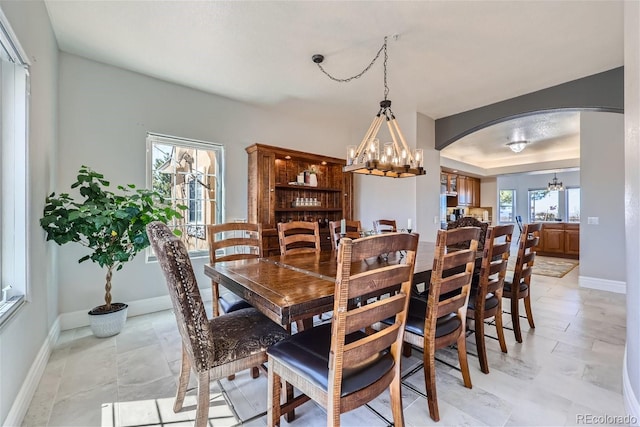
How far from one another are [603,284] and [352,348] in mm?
5121

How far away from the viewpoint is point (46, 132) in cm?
233

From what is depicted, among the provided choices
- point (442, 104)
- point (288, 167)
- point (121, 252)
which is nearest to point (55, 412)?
point (121, 252)

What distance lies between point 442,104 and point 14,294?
484 cm

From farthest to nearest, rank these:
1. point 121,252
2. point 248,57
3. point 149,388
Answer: point 248,57
point 121,252
point 149,388

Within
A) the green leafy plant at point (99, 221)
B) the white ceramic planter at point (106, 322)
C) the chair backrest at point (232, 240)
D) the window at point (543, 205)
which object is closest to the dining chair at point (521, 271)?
the chair backrest at point (232, 240)

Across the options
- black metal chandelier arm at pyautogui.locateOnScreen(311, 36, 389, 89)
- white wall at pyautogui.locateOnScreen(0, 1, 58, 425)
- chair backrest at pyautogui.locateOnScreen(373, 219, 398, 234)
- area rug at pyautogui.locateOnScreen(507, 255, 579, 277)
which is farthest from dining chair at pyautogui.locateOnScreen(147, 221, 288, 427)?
area rug at pyautogui.locateOnScreen(507, 255, 579, 277)

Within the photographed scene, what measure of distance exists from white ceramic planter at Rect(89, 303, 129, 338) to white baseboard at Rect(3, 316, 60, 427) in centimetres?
29

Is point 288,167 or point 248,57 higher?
point 248,57

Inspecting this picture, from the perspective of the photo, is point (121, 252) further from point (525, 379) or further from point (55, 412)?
point (525, 379)

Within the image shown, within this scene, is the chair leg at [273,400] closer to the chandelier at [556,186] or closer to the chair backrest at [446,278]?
the chair backrest at [446,278]

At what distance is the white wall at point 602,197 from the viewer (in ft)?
13.4

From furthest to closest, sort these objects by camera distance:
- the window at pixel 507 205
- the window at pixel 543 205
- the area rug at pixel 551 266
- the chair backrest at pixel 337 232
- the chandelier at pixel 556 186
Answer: the window at pixel 507 205
the window at pixel 543 205
the chandelier at pixel 556 186
the area rug at pixel 551 266
the chair backrest at pixel 337 232

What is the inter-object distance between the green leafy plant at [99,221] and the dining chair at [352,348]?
6.16ft

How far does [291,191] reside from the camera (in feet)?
15.2
